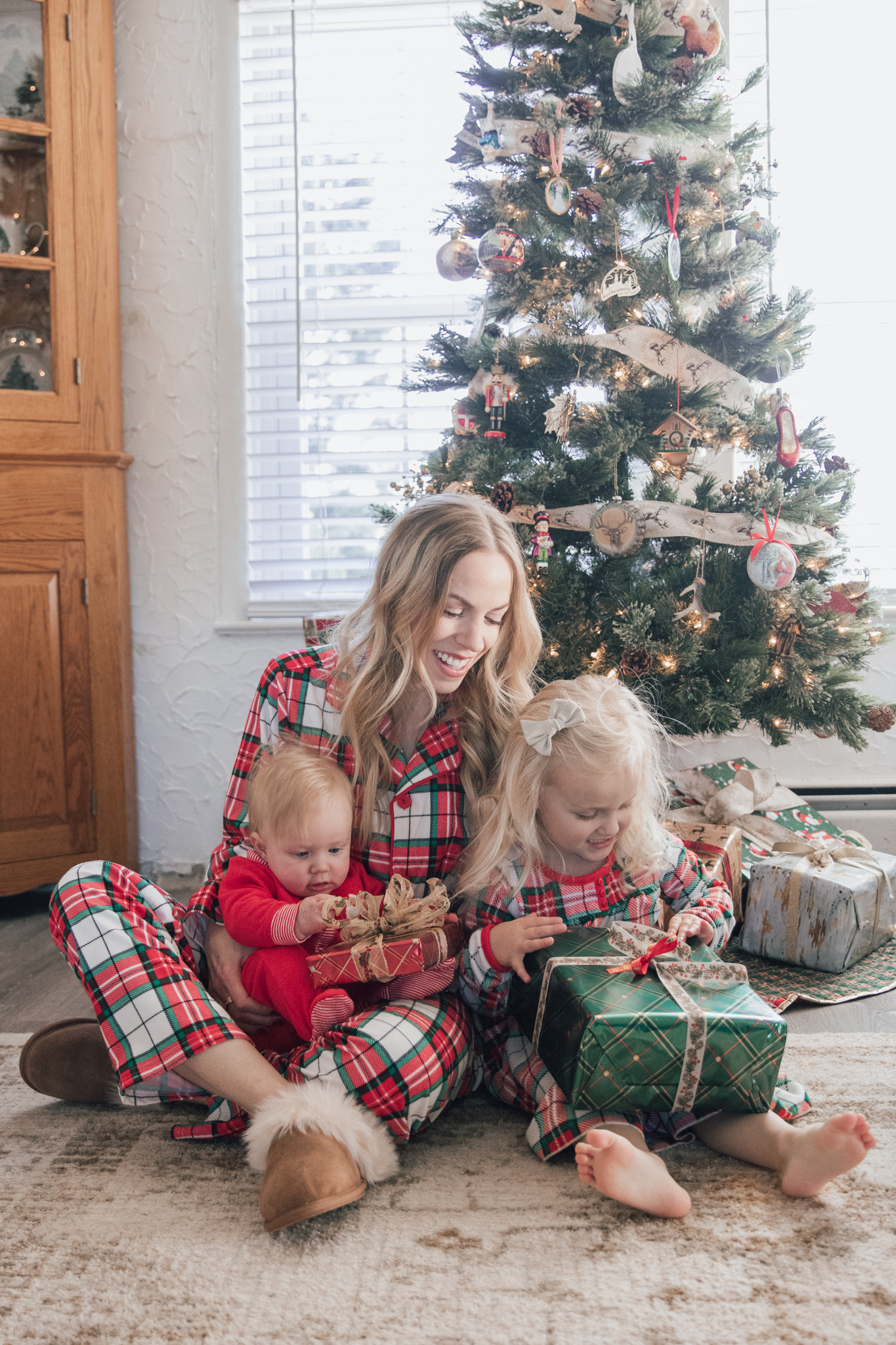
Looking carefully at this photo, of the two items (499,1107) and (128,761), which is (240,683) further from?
(499,1107)

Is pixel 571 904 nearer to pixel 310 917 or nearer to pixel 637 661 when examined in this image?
pixel 310 917

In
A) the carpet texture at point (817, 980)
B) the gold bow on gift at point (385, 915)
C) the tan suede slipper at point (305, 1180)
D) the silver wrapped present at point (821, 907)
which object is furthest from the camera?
the silver wrapped present at point (821, 907)

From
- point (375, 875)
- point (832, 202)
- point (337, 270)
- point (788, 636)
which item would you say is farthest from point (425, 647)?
point (832, 202)

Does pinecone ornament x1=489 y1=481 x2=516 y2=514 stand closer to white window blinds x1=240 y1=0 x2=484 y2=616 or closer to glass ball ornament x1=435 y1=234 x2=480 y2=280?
glass ball ornament x1=435 y1=234 x2=480 y2=280

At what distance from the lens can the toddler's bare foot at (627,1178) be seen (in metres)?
0.97

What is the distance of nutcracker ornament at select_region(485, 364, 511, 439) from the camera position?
6.35 ft

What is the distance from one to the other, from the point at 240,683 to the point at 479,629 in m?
1.38

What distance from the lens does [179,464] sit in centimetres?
250

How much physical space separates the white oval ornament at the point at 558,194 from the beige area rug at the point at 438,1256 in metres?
1.70

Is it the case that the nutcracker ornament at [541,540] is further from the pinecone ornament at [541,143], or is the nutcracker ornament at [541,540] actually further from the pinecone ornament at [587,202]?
the pinecone ornament at [541,143]

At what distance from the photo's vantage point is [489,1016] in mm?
1302

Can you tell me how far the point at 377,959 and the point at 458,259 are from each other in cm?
151

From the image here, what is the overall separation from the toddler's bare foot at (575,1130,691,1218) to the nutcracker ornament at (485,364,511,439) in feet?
4.52

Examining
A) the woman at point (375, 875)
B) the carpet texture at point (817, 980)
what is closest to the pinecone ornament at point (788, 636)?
the carpet texture at point (817, 980)
